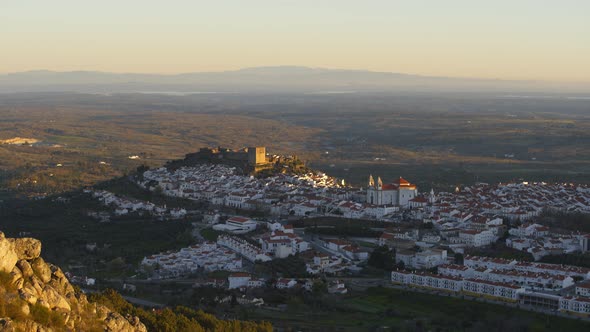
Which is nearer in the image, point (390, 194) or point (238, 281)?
point (238, 281)

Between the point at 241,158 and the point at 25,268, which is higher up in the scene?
the point at 25,268

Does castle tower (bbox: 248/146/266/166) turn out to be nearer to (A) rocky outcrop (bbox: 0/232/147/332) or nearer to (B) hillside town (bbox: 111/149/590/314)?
(B) hillside town (bbox: 111/149/590/314)

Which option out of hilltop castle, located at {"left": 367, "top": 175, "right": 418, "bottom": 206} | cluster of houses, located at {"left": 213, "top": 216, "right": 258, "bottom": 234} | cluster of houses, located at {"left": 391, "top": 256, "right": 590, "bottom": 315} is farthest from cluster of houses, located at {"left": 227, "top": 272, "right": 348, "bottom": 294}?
hilltop castle, located at {"left": 367, "top": 175, "right": 418, "bottom": 206}

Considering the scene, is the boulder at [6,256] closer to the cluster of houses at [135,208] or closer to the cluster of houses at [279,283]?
the cluster of houses at [279,283]

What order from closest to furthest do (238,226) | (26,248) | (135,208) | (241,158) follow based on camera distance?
(26,248), (238,226), (135,208), (241,158)

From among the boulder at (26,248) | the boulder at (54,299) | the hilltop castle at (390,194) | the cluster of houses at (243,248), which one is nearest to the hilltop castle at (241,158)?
the hilltop castle at (390,194)

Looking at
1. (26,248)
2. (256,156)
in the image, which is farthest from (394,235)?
(26,248)

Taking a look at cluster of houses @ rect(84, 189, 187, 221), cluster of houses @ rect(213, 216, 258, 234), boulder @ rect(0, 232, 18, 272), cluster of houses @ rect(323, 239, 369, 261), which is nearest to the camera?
boulder @ rect(0, 232, 18, 272)

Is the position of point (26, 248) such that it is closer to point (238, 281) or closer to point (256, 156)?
point (238, 281)
